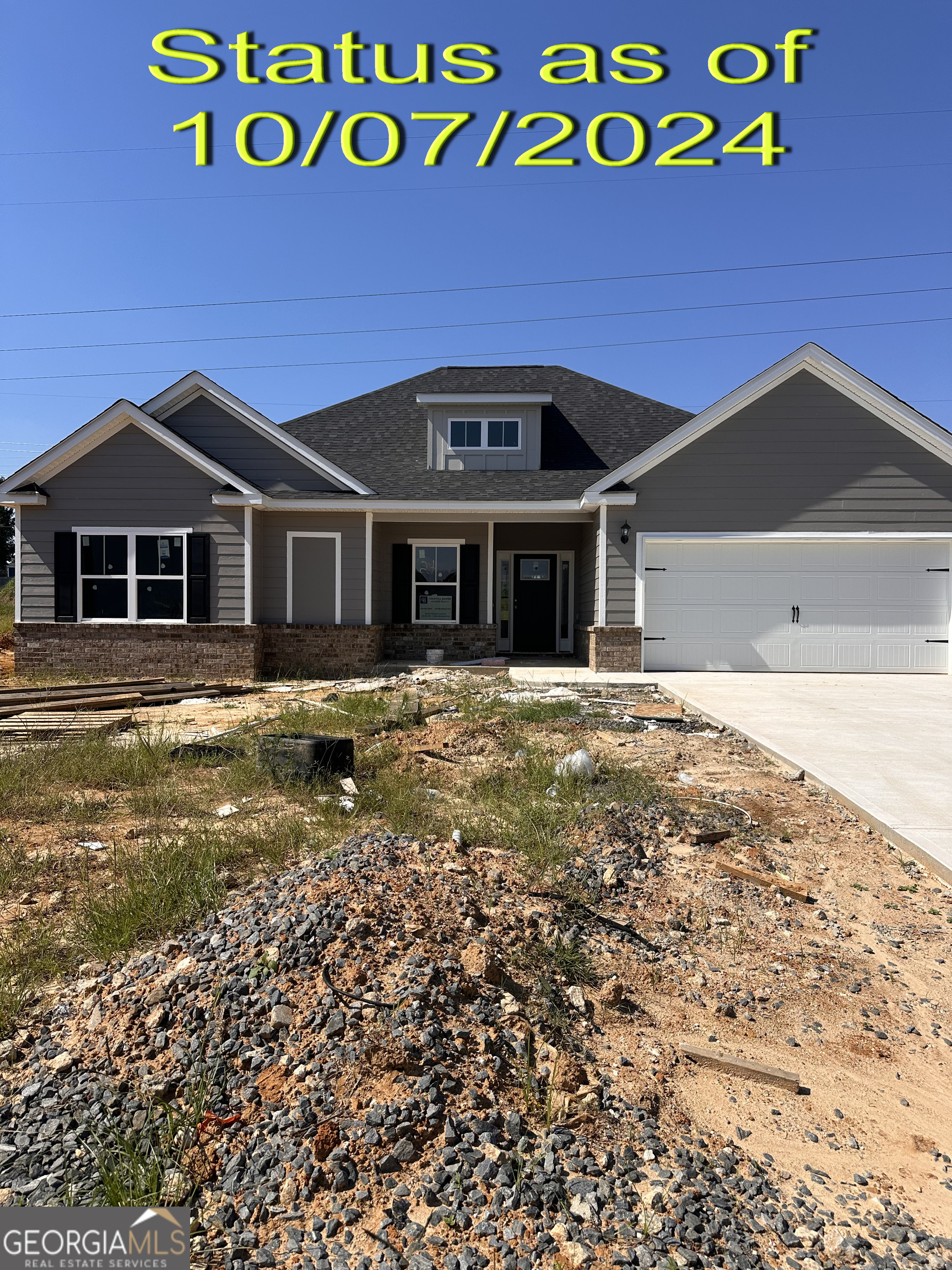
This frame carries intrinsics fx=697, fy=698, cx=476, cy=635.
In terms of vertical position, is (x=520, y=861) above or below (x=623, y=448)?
below

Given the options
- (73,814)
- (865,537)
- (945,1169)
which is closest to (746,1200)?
(945,1169)

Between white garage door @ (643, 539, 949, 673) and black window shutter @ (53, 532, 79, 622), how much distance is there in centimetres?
1066

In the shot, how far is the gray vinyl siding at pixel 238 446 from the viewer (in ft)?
45.4

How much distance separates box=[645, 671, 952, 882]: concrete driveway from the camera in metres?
4.61

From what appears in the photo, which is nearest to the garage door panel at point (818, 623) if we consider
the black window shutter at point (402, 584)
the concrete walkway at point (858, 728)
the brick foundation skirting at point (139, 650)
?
the concrete walkway at point (858, 728)

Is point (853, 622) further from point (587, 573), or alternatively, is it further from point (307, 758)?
point (307, 758)

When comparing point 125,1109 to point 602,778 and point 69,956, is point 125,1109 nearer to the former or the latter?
point 69,956

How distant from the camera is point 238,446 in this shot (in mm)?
13938

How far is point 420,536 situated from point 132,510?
5.77 meters

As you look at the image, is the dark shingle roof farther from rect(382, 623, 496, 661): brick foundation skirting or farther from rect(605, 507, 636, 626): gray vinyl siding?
rect(382, 623, 496, 661): brick foundation skirting

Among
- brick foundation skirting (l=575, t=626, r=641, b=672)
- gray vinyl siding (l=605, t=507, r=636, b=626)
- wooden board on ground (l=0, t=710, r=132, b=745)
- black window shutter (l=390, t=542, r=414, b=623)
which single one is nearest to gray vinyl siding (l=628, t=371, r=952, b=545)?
gray vinyl siding (l=605, t=507, r=636, b=626)

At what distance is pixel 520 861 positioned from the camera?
3.91m

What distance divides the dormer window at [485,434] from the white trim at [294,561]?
389 centimetres

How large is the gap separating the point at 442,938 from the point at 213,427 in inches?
524
